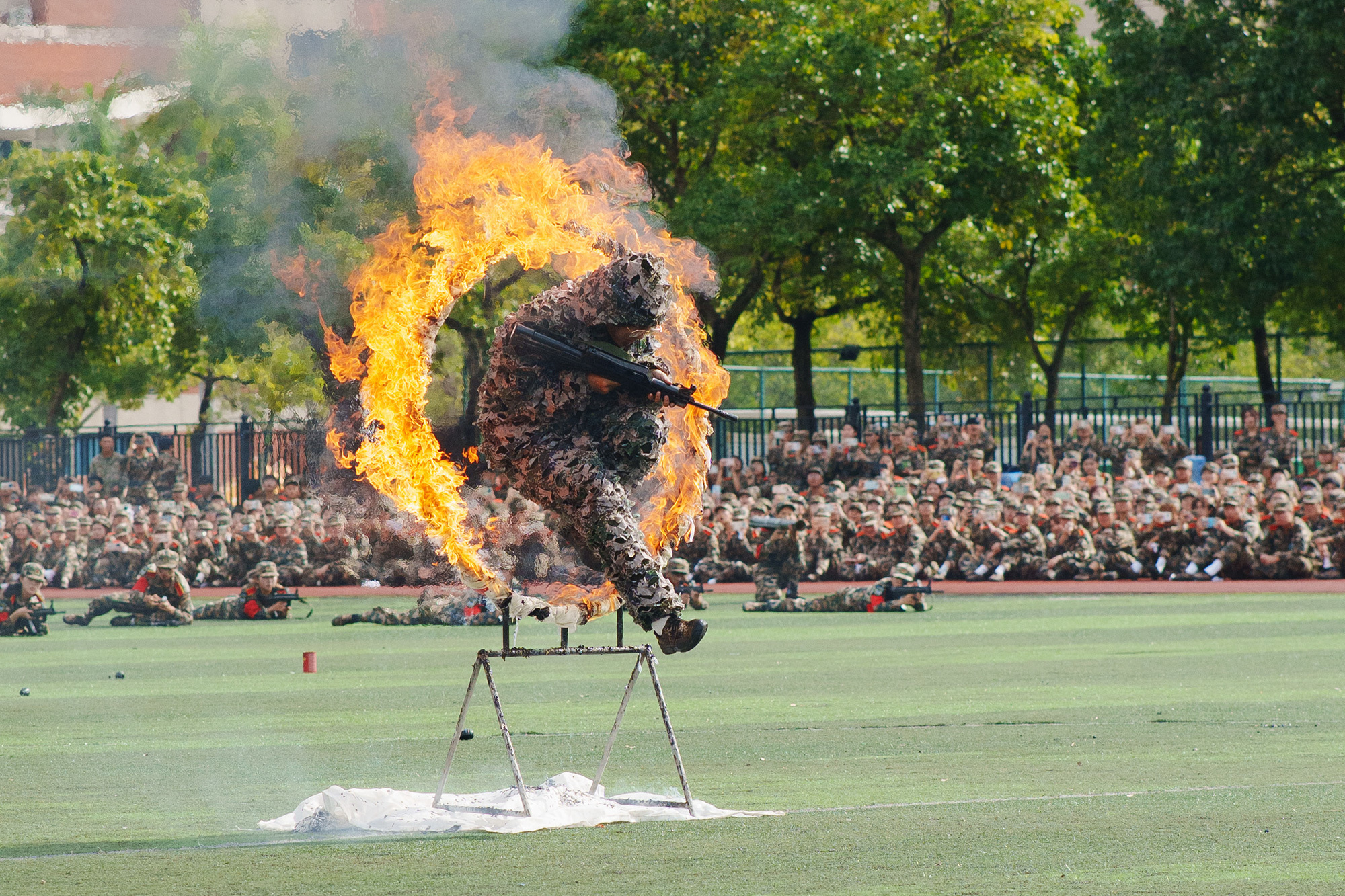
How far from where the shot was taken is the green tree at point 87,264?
87.9 feet

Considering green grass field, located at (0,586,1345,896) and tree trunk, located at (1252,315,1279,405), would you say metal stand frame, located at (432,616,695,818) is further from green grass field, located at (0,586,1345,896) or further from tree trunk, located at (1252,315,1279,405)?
tree trunk, located at (1252,315,1279,405)

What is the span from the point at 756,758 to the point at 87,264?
2128 centimetres

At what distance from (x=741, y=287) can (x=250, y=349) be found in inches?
888

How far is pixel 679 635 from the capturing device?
282 inches

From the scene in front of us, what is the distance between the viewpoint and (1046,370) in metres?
42.0

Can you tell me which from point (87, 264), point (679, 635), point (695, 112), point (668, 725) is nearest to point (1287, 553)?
point (695, 112)

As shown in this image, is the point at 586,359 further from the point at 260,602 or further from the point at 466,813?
the point at 260,602

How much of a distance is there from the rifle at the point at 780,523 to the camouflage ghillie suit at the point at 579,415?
611 inches

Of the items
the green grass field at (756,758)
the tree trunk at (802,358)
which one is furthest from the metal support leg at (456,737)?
the tree trunk at (802,358)

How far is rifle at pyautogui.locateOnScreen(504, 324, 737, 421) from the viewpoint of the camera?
7422 millimetres

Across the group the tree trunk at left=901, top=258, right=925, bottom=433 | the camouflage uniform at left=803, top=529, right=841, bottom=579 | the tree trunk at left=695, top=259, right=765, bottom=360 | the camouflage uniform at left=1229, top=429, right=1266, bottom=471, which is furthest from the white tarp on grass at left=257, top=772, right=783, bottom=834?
the tree trunk at left=901, top=258, right=925, bottom=433

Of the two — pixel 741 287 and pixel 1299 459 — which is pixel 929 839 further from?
pixel 741 287

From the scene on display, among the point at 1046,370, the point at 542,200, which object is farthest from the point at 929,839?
the point at 1046,370

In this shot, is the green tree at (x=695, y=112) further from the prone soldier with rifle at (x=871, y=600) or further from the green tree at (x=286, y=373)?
the green tree at (x=286, y=373)
